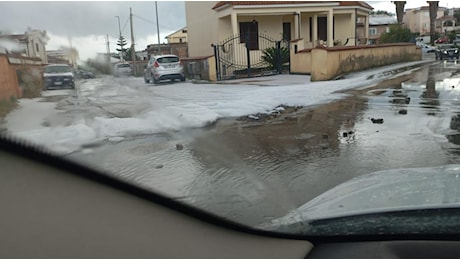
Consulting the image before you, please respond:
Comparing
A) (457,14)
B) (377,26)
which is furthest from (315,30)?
(457,14)

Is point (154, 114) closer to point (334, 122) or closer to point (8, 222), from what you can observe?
point (334, 122)

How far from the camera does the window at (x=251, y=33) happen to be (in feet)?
76.1

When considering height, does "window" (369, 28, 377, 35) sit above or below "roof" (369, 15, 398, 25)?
below

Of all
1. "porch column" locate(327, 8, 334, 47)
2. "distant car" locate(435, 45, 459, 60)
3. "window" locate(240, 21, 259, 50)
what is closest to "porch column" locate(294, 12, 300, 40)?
"porch column" locate(327, 8, 334, 47)

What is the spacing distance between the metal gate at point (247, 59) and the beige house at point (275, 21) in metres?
0.86

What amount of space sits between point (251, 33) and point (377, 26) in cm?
1771

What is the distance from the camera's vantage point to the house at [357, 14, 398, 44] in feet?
98.3

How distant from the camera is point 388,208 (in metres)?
2.21

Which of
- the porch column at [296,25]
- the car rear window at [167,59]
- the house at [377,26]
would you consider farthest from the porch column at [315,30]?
the car rear window at [167,59]

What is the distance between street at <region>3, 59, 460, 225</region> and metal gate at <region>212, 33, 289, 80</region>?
30.0 ft

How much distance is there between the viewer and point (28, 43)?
200cm

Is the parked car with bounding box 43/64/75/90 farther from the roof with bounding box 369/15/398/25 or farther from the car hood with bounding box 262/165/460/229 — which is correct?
the roof with bounding box 369/15/398/25

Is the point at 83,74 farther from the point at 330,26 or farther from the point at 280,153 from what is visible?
the point at 330,26

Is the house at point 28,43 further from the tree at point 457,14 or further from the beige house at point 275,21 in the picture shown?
the tree at point 457,14
